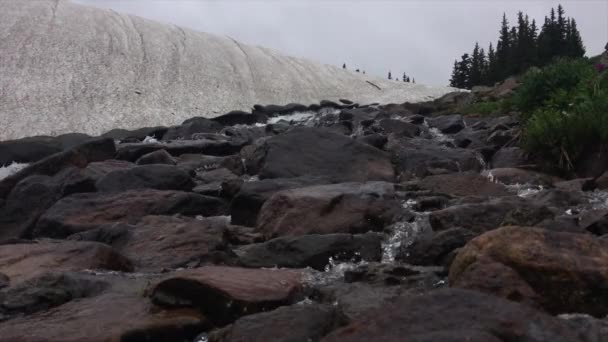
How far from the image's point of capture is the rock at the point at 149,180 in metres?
8.35

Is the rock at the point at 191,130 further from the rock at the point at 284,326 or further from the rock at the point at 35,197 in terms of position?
the rock at the point at 284,326

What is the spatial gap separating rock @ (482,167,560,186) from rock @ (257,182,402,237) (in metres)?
2.11

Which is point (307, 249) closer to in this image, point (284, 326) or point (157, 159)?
point (284, 326)

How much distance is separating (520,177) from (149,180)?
13.7 feet

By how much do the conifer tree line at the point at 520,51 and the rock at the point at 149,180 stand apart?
3927cm

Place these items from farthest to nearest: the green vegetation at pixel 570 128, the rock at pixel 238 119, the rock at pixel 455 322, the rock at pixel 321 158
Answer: the rock at pixel 238 119 → the green vegetation at pixel 570 128 → the rock at pixel 321 158 → the rock at pixel 455 322

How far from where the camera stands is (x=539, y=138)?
9.16 metres

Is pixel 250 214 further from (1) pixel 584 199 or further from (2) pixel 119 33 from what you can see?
(2) pixel 119 33

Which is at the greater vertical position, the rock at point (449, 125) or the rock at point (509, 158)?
the rock at point (449, 125)

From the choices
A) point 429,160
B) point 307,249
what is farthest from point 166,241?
point 429,160

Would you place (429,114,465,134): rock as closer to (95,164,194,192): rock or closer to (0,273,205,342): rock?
(95,164,194,192): rock

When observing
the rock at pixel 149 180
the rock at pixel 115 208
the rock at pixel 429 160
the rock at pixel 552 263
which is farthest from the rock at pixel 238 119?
the rock at pixel 552 263

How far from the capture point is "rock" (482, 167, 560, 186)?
802 cm

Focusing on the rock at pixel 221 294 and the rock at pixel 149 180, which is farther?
the rock at pixel 149 180
